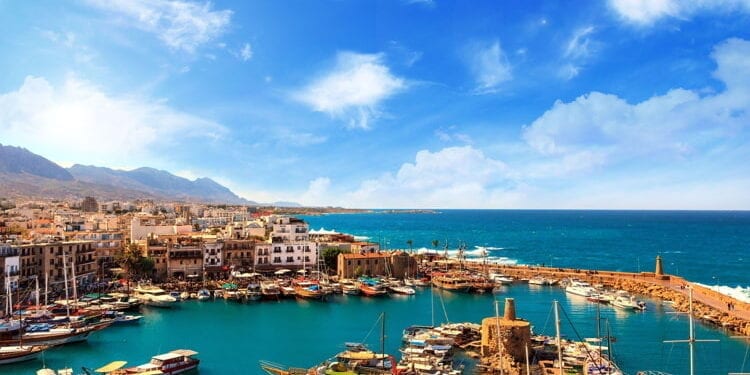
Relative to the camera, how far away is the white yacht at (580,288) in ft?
221

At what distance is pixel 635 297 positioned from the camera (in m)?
65.6

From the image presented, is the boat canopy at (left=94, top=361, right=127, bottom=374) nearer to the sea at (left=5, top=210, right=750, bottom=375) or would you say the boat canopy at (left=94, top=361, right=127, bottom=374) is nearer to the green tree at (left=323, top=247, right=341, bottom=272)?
the sea at (left=5, top=210, right=750, bottom=375)

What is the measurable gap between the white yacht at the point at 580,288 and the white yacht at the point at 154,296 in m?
48.1

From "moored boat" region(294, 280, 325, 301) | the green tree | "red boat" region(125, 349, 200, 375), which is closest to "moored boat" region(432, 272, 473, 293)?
the green tree

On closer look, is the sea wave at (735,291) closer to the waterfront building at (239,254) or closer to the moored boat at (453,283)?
the moored boat at (453,283)

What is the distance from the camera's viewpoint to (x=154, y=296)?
62125 mm

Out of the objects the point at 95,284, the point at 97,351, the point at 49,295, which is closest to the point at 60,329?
the point at 97,351

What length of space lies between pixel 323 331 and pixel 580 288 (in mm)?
35548

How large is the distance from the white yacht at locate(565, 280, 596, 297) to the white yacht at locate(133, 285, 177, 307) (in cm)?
4806

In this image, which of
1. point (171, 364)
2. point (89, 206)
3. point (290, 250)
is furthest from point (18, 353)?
point (89, 206)

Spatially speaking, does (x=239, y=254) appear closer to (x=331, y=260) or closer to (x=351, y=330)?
(x=331, y=260)

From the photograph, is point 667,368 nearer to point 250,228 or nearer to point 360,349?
point 360,349

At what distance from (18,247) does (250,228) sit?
3725 centimetres

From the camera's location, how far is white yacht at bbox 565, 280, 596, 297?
221 feet
